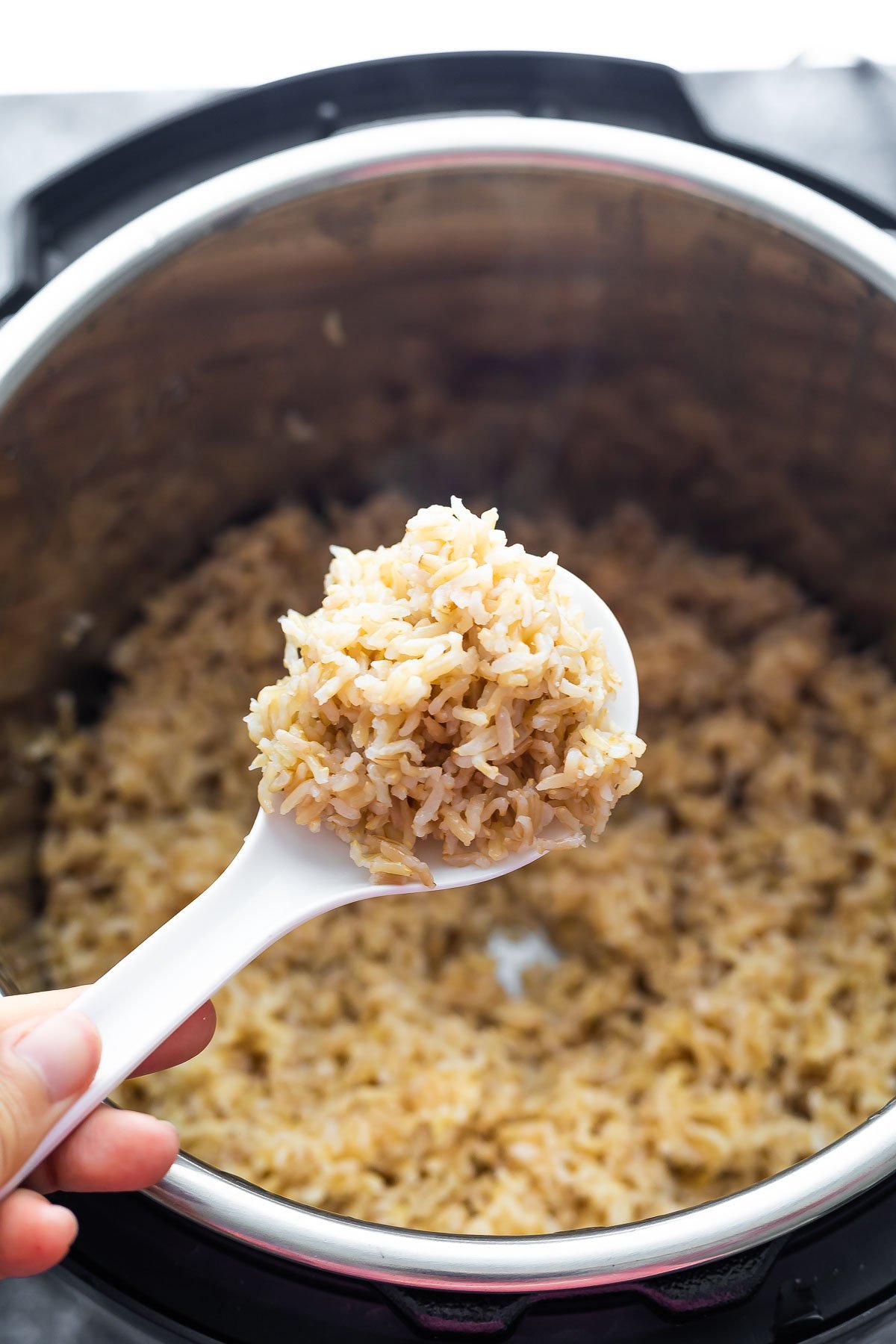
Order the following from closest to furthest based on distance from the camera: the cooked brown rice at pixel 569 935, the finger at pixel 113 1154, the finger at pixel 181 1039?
1. the finger at pixel 113 1154
2. the finger at pixel 181 1039
3. the cooked brown rice at pixel 569 935

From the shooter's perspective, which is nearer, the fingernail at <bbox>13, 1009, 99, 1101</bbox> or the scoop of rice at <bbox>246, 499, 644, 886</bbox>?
the fingernail at <bbox>13, 1009, 99, 1101</bbox>

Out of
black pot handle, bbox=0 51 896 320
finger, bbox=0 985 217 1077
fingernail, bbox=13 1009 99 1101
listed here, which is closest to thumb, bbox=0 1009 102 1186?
fingernail, bbox=13 1009 99 1101

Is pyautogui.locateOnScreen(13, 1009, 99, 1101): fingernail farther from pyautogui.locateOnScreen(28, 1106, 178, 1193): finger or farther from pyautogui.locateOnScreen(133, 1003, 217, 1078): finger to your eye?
pyautogui.locateOnScreen(133, 1003, 217, 1078): finger

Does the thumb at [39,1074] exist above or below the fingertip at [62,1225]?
above

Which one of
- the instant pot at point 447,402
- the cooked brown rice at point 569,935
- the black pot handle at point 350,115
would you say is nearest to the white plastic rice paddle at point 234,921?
the instant pot at point 447,402

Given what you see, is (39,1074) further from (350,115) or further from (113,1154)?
(350,115)

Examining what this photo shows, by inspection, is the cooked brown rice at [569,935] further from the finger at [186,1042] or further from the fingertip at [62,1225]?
the fingertip at [62,1225]

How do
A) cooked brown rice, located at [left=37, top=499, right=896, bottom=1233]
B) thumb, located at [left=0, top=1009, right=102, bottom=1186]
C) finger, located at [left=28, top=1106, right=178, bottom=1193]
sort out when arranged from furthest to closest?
1. cooked brown rice, located at [left=37, top=499, right=896, bottom=1233]
2. finger, located at [left=28, top=1106, right=178, bottom=1193]
3. thumb, located at [left=0, top=1009, right=102, bottom=1186]

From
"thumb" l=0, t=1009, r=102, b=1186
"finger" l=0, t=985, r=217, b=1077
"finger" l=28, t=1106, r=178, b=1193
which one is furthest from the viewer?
"finger" l=0, t=985, r=217, b=1077
